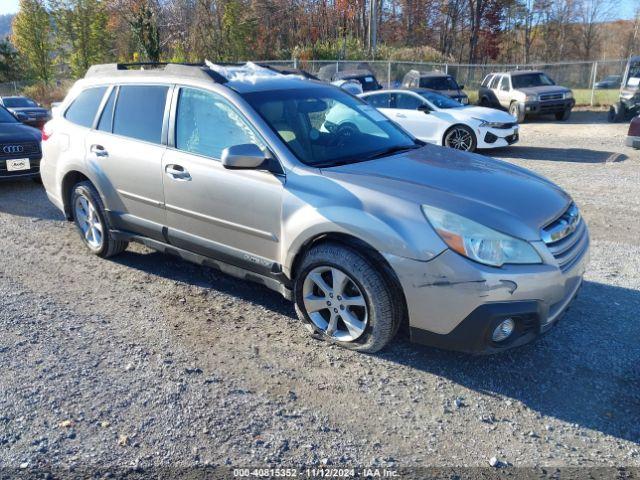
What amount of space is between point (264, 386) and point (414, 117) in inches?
392

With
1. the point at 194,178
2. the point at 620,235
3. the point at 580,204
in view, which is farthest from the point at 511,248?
the point at 580,204

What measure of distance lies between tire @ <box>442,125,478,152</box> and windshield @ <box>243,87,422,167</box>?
7.47 meters

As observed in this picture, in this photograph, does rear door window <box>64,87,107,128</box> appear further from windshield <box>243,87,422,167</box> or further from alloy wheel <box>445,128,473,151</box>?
alloy wheel <box>445,128,473,151</box>

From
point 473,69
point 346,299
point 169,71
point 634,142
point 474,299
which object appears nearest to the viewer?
point 474,299

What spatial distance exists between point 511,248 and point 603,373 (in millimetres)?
1049

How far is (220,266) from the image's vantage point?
175 inches

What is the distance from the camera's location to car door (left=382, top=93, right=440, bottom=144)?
40.1ft

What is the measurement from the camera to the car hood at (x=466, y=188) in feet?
11.1

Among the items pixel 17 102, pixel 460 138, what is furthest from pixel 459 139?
pixel 17 102

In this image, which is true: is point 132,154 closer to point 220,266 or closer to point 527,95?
point 220,266

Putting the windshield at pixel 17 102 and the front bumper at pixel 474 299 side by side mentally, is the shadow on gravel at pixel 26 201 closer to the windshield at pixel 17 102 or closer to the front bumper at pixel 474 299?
the front bumper at pixel 474 299

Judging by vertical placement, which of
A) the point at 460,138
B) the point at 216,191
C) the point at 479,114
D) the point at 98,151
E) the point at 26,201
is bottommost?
the point at 26,201

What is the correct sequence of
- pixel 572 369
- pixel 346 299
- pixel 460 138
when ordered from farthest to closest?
pixel 460 138, pixel 346 299, pixel 572 369

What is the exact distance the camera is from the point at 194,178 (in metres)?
4.34
